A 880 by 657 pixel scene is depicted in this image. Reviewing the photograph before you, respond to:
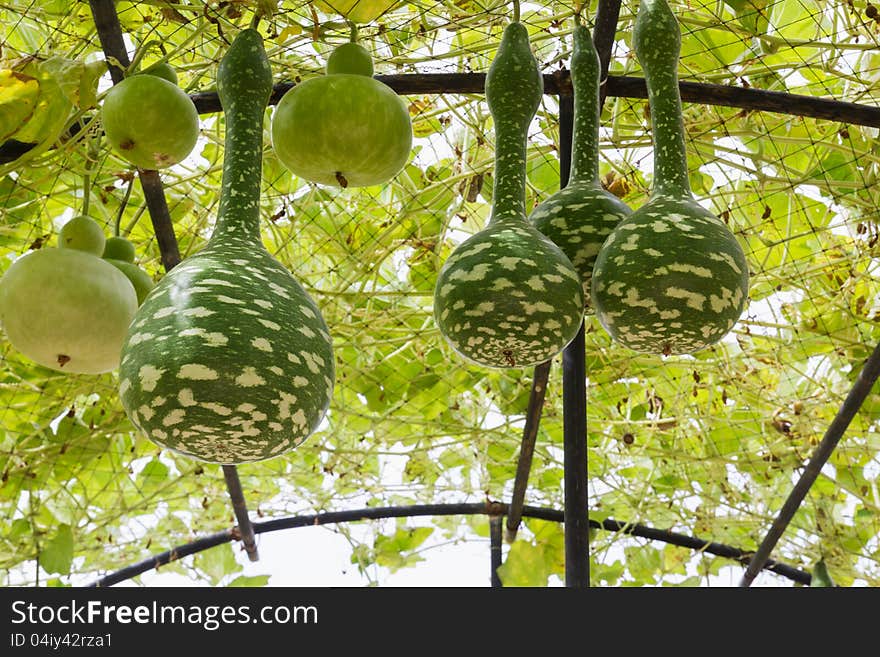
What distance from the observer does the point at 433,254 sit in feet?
5.84

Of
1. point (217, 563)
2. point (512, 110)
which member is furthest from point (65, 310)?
point (217, 563)

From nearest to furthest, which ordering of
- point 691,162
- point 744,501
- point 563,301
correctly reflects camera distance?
point 563,301
point 691,162
point 744,501

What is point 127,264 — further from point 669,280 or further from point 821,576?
→ point 821,576

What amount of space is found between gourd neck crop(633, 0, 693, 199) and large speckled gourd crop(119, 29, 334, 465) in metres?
0.37

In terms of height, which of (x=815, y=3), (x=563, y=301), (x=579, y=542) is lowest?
(x=579, y=542)

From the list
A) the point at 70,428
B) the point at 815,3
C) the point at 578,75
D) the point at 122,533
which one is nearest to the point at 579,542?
the point at 578,75

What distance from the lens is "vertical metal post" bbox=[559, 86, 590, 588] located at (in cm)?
96

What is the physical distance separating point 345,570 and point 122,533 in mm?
707

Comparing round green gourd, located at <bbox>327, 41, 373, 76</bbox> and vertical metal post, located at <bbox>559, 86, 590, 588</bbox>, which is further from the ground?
round green gourd, located at <bbox>327, 41, 373, 76</bbox>

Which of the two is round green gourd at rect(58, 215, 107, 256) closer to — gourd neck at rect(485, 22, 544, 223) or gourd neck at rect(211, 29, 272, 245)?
gourd neck at rect(211, 29, 272, 245)

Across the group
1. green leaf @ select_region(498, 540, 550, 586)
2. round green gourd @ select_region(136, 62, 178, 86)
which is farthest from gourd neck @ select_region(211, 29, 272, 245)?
green leaf @ select_region(498, 540, 550, 586)

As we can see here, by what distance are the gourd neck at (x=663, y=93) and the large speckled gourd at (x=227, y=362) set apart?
374 mm

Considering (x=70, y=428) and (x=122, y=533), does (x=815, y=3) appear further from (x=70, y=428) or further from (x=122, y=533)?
(x=122, y=533)

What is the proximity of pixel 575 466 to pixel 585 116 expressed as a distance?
Result: 411mm
